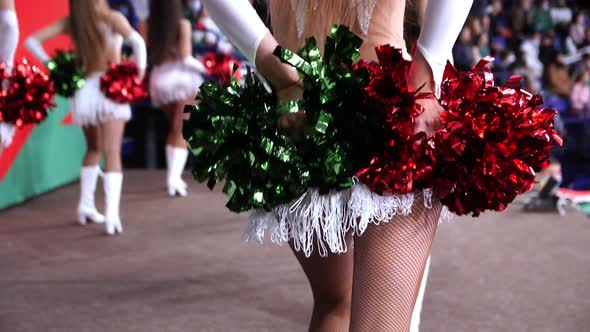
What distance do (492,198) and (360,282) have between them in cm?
28

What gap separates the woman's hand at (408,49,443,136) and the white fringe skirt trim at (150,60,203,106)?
469 cm

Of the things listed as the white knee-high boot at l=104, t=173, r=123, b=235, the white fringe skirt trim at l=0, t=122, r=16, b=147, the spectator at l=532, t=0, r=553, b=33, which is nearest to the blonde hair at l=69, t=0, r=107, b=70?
the white knee-high boot at l=104, t=173, r=123, b=235

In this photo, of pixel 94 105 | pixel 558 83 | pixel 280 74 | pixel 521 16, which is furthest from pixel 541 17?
pixel 280 74

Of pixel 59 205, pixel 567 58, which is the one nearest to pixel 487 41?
pixel 567 58

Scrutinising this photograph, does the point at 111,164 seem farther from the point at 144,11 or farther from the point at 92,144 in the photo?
the point at 144,11

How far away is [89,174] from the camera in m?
5.09

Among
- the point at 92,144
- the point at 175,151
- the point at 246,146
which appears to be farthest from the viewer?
the point at 175,151

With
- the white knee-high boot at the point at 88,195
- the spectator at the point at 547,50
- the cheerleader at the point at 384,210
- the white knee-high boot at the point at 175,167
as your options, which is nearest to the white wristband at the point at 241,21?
the cheerleader at the point at 384,210

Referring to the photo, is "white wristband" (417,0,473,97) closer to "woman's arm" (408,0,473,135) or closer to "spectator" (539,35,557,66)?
"woman's arm" (408,0,473,135)

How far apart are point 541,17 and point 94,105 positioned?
648 centimetres

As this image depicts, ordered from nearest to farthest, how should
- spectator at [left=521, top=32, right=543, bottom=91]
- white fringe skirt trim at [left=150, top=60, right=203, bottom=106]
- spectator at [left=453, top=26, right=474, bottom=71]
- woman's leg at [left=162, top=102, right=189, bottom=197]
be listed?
white fringe skirt trim at [left=150, top=60, right=203, bottom=106]
woman's leg at [left=162, top=102, right=189, bottom=197]
spectator at [left=453, top=26, right=474, bottom=71]
spectator at [left=521, top=32, right=543, bottom=91]

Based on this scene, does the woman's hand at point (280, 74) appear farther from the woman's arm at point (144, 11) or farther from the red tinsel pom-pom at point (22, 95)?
the woman's arm at point (144, 11)

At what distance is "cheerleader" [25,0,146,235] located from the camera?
464cm

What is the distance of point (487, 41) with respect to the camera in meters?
9.09
